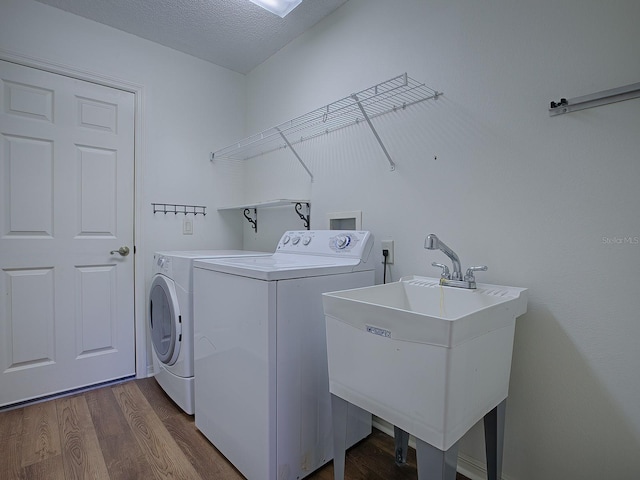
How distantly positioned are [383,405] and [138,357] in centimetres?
203

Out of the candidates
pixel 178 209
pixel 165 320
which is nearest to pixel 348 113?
pixel 178 209

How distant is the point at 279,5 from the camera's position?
5.76ft

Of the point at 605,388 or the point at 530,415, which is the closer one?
the point at 605,388

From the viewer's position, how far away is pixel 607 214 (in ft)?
3.44

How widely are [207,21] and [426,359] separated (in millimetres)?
2360

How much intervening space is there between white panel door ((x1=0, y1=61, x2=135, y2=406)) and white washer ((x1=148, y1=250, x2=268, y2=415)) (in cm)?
39

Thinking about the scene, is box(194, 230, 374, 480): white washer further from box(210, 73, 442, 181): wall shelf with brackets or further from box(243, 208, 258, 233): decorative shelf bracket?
box(243, 208, 258, 233): decorative shelf bracket

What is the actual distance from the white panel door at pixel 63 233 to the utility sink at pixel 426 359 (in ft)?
6.01

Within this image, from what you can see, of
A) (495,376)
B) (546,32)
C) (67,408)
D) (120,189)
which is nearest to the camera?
(495,376)

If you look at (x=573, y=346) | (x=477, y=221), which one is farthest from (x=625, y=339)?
(x=477, y=221)

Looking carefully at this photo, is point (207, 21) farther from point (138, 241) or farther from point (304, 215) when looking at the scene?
point (138, 241)

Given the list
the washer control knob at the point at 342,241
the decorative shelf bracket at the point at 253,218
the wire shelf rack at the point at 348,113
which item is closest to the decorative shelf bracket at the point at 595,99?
the wire shelf rack at the point at 348,113

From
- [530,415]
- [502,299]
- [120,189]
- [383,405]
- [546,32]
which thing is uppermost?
[546,32]

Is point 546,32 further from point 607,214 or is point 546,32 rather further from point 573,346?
point 573,346
